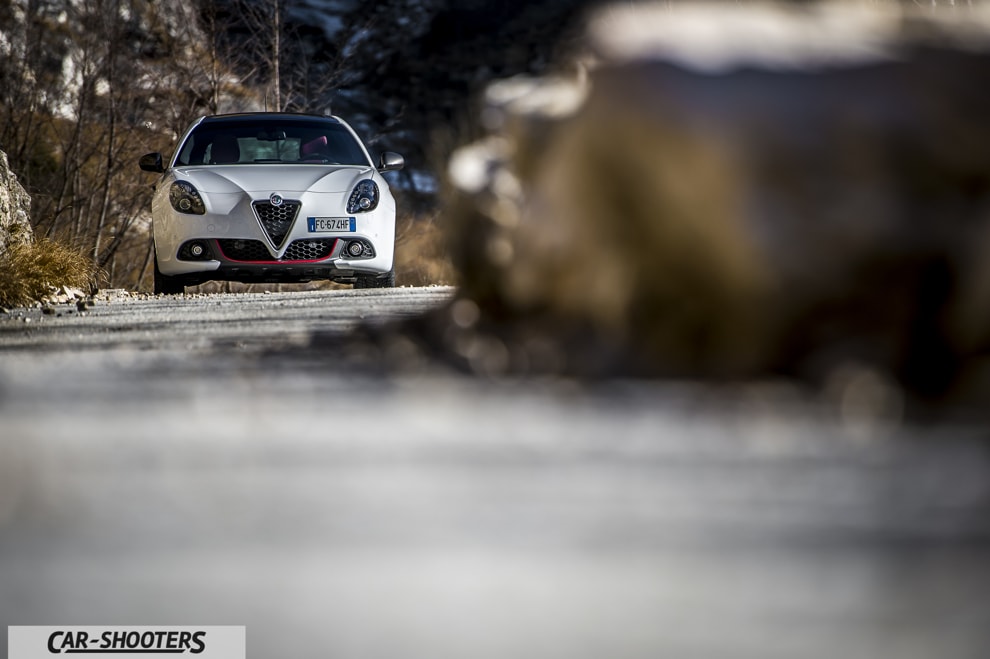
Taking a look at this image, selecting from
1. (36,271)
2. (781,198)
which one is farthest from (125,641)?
(36,271)

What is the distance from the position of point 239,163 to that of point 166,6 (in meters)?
9.19

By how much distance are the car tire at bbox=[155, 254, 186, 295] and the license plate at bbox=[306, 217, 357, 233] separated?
1075mm

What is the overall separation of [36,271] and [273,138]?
8.89ft

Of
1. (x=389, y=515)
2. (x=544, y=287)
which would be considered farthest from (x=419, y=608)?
(x=544, y=287)

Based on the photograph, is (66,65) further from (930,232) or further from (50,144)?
(930,232)

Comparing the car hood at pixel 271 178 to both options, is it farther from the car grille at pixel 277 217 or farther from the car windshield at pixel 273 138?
the car windshield at pixel 273 138

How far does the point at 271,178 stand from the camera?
30.6 ft

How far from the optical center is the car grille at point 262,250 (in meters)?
9.11

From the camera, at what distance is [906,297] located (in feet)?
10.0

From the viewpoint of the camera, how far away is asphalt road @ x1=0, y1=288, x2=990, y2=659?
137 cm

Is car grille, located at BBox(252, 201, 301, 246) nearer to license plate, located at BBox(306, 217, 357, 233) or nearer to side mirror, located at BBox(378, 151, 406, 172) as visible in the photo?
license plate, located at BBox(306, 217, 357, 233)

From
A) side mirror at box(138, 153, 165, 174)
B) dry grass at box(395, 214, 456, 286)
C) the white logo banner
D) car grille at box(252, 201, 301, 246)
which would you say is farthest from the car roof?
the white logo banner

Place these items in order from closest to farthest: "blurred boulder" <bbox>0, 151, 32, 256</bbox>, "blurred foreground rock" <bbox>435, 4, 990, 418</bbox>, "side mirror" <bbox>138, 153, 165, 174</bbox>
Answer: "blurred foreground rock" <bbox>435, 4, 990, 418</bbox>, "blurred boulder" <bbox>0, 151, 32, 256</bbox>, "side mirror" <bbox>138, 153, 165, 174</bbox>

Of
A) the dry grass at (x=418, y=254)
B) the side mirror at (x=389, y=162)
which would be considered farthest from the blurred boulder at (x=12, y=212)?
the dry grass at (x=418, y=254)
